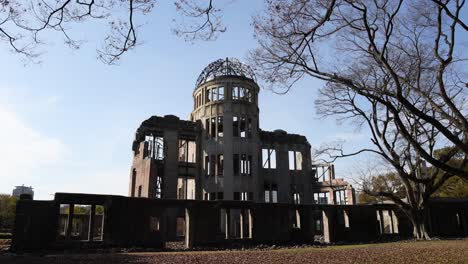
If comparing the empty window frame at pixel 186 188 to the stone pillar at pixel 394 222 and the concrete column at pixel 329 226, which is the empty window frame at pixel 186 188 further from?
the stone pillar at pixel 394 222

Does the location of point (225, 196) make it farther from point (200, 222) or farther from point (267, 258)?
point (267, 258)

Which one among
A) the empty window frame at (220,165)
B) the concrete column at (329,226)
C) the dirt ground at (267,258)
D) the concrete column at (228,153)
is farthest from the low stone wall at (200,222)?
the dirt ground at (267,258)

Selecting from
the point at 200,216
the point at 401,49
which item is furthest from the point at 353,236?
the point at 401,49

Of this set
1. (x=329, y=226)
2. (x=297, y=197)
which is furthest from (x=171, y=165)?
(x=329, y=226)

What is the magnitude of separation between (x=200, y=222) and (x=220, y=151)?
11.8 meters

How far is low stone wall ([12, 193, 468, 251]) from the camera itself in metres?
19.1

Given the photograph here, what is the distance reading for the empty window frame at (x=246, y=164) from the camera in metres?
33.7

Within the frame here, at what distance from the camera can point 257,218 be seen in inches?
974

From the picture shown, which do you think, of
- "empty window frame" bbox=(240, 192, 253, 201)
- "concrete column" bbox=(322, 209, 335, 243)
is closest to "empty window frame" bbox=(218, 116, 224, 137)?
"empty window frame" bbox=(240, 192, 253, 201)

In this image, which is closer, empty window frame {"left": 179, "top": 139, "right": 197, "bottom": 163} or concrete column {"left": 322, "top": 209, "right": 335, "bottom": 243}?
concrete column {"left": 322, "top": 209, "right": 335, "bottom": 243}

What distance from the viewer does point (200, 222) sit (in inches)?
896

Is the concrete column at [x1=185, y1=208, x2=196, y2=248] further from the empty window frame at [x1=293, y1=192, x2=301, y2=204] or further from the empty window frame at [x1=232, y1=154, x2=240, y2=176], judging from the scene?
the empty window frame at [x1=293, y1=192, x2=301, y2=204]

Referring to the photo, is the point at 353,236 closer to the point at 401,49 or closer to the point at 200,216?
the point at 200,216

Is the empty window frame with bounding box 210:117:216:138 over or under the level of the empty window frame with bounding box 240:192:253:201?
over
